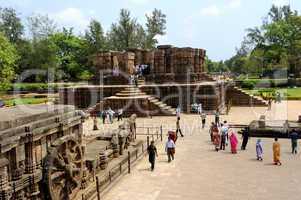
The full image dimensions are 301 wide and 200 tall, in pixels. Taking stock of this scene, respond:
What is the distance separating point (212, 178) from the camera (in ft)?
42.1

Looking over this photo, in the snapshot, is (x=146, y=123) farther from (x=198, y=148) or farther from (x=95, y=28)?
(x=95, y=28)

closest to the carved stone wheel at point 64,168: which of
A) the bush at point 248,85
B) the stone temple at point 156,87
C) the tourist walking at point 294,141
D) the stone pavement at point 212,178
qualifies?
the stone pavement at point 212,178

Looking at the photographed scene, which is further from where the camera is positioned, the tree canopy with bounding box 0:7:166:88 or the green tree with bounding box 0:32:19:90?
the tree canopy with bounding box 0:7:166:88

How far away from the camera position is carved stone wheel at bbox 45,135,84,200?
8.92 meters

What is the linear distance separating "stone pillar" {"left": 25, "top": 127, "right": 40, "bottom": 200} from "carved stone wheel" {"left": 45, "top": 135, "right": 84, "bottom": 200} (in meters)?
0.36

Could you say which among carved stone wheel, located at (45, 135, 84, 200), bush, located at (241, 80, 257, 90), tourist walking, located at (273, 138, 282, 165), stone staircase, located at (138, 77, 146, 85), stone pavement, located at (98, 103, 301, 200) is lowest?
stone pavement, located at (98, 103, 301, 200)

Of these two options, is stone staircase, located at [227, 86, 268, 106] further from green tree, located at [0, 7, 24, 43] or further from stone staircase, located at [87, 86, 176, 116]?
green tree, located at [0, 7, 24, 43]

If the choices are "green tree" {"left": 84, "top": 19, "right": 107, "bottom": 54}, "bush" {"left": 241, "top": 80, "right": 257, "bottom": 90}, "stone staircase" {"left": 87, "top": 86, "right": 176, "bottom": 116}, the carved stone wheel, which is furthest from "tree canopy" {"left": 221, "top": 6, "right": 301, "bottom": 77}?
the carved stone wheel

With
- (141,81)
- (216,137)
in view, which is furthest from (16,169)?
(141,81)

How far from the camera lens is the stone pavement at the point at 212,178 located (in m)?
11.2

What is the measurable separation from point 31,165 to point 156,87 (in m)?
22.1

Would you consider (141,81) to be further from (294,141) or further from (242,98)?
(294,141)

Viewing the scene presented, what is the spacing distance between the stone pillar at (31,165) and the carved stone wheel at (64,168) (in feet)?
1.18

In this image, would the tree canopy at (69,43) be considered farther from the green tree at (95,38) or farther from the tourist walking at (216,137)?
the tourist walking at (216,137)
